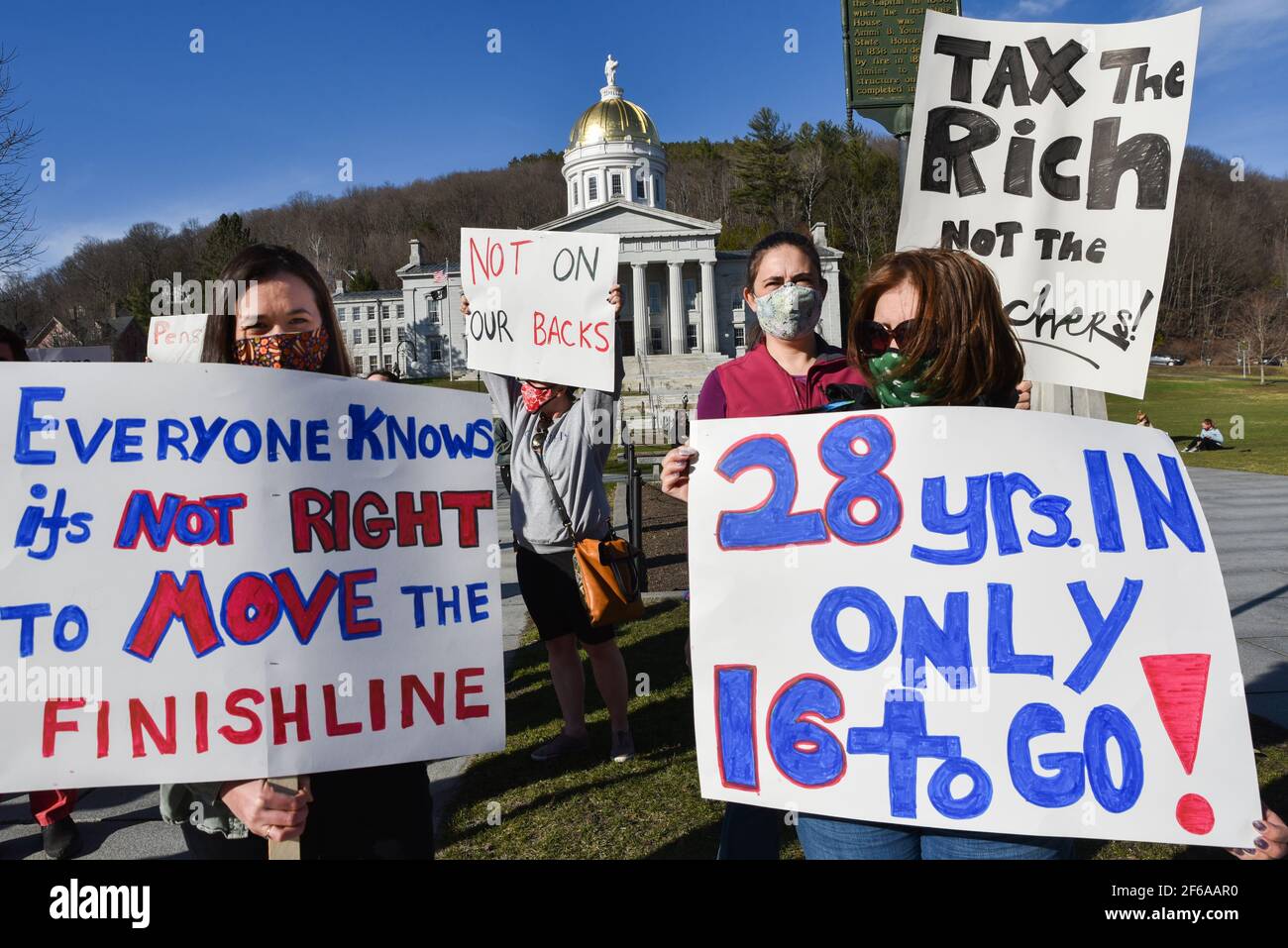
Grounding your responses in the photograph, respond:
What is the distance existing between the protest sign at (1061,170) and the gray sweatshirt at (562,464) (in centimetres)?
174

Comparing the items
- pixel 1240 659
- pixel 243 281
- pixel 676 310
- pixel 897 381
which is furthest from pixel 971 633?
pixel 676 310

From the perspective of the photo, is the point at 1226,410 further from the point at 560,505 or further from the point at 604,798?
the point at 604,798

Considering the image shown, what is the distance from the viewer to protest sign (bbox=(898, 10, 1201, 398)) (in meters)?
2.86

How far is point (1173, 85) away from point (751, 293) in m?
1.45

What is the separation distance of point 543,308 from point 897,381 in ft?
7.25

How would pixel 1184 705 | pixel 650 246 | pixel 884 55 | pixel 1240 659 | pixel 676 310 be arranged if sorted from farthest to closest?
1. pixel 676 310
2. pixel 650 246
3. pixel 1240 659
4. pixel 884 55
5. pixel 1184 705

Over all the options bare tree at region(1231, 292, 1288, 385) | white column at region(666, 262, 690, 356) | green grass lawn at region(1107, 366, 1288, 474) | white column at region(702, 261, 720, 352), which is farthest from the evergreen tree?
bare tree at region(1231, 292, 1288, 385)

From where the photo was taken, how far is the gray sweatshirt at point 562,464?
4.20 meters

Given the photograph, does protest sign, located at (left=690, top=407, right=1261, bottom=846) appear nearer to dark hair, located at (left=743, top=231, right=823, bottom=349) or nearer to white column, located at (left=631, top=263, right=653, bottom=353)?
dark hair, located at (left=743, top=231, right=823, bottom=349)

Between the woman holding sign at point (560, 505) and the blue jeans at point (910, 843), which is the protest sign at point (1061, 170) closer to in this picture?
the blue jeans at point (910, 843)

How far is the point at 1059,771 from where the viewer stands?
1.80m

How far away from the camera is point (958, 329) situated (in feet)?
6.50

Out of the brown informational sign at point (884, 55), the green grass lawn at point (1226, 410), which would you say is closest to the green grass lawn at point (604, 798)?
the brown informational sign at point (884, 55)
